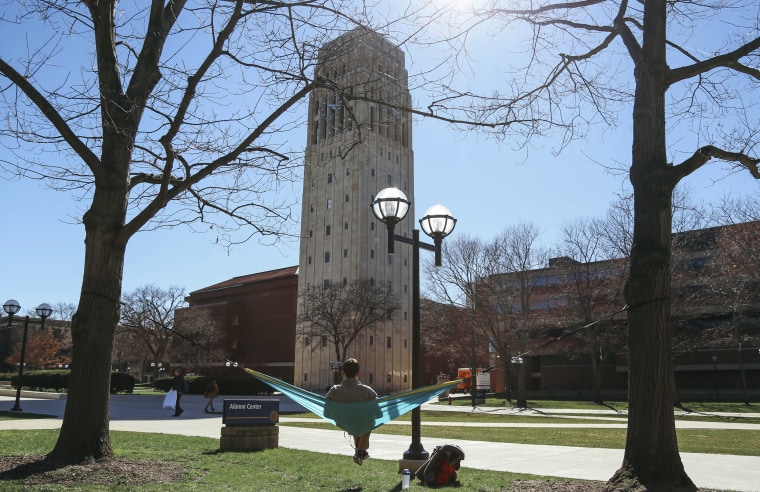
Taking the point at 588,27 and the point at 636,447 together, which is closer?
the point at 636,447

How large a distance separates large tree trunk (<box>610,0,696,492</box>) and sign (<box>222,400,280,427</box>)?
7664 millimetres

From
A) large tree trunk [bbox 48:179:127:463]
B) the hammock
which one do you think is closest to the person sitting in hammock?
the hammock

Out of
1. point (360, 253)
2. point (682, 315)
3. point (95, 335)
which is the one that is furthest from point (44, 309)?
point (360, 253)

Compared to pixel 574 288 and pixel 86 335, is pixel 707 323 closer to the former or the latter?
pixel 574 288

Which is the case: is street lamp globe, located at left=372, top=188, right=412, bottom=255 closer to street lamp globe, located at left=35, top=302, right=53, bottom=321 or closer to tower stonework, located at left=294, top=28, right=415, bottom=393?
street lamp globe, located at left=35, top=302, right=53, bottom=321

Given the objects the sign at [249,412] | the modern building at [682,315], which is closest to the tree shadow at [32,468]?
the sign at [249,412]

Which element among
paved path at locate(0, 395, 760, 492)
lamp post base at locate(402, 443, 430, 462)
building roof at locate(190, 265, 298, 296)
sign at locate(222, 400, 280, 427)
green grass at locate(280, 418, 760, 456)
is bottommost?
green grass at locate(280, 418, 760, 456)

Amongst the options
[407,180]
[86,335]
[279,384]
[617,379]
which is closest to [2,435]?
[86,335]

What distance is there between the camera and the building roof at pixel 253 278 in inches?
3232

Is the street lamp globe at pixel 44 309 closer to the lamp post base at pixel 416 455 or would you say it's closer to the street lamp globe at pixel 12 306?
the street lamp globe at pixel 12 306

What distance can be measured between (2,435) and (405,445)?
8.60 metres

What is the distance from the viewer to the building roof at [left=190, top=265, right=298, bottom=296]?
82081mm

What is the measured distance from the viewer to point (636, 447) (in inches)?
271

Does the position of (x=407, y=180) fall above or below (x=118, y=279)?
above
